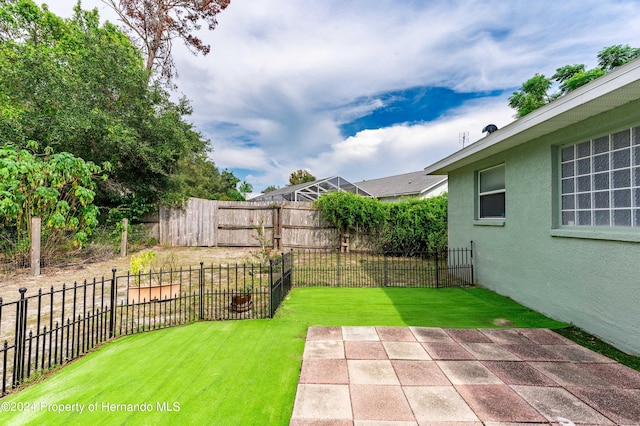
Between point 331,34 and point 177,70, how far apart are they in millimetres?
10800

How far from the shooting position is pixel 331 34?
7.64m

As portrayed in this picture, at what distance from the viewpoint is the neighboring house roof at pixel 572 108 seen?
2802 millimetres

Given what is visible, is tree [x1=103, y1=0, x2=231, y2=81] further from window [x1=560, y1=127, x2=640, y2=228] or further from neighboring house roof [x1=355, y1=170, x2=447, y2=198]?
window [x1=560, y1=127, x2=640, y2=228]

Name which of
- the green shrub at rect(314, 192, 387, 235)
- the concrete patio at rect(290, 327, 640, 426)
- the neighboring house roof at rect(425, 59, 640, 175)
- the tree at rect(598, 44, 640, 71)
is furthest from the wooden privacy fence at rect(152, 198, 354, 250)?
the tree at rect(598, 44, 640, 71)

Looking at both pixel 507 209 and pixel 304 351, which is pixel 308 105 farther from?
pixel 304 351

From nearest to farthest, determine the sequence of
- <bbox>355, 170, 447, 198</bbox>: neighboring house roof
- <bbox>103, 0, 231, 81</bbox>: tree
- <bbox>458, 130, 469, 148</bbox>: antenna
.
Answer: <bbox>103, 0, 231, 81</bbox>: tree < <bbox>355, 170, 447, 198</bbox>: neighboring house roof < <bbox>458, 130, 469, 148</bbox>: antenna

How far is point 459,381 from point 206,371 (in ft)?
8.54

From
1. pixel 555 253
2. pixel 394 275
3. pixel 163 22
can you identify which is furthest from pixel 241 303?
pixel 163 22

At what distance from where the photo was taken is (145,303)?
12.1 feet

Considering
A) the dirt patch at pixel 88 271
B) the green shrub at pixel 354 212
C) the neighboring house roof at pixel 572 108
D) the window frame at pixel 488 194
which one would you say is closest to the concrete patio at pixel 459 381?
the window frame at pixel 488 194

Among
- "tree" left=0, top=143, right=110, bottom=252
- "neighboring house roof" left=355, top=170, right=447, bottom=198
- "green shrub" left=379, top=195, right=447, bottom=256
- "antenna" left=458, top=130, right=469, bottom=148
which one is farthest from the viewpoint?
"antenna" left=458, top=130, right=469, bottom=148

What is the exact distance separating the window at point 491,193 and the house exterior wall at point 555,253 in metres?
0.16

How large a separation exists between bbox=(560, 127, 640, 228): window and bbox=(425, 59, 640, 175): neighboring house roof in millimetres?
457

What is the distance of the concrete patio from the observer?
6.97 feet
